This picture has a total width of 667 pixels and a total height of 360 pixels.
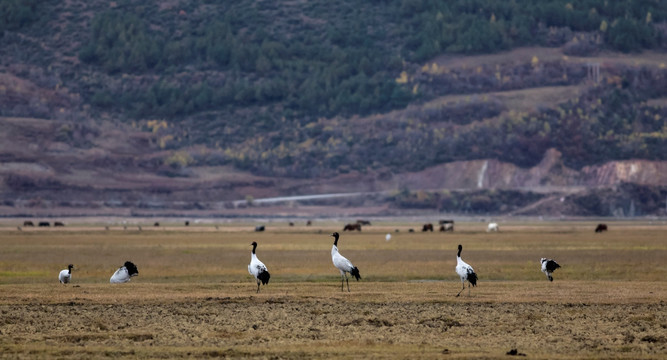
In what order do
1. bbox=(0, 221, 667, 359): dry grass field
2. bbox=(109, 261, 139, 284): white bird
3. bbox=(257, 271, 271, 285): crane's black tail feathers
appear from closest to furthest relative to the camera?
1. bbox=(0, 221, 667, 359): dry grass field
2. bbox=(257, 271, 271, 285): crane's black tail feathers
3. bbox=(109, 261, 139, 284): white bird

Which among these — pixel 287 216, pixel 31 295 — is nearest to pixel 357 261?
pixel 31 295

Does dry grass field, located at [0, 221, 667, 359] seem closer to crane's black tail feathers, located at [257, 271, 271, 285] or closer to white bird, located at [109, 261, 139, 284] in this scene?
Result: crane's black tail feathers, located at [257, 271, 271, 285]

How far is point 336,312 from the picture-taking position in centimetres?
3878

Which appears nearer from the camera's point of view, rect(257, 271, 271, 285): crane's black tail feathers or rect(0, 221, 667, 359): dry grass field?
rect(0, 221, 667, 359): dry grass field

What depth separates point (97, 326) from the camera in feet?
117

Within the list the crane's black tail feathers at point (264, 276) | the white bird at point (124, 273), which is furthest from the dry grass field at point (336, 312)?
the white bird at point (124, 273)

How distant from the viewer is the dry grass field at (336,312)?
32.0m

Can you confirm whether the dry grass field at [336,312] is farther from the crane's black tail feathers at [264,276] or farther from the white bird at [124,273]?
the white bird at [124,273]

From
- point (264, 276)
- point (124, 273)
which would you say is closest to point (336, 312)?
point (264, 276)

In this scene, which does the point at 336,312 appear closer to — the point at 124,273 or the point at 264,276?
the point at 264,276

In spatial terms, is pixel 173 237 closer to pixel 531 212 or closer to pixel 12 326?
pixel 12 326

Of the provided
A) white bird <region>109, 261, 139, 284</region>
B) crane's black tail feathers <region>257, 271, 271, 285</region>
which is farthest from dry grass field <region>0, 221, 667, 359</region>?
white bird <region>109, 261, 139, 284</region>

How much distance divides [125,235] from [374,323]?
72.0 metres

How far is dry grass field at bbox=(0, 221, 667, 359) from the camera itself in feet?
105
